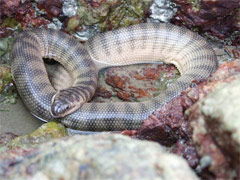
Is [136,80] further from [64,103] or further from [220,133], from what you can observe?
[220,133]

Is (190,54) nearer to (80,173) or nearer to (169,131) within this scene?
(169,131)

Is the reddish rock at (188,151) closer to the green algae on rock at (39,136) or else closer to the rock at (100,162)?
the rock at (100,162)

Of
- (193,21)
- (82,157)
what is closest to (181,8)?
(193,21)

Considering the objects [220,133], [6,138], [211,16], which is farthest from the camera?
[211,16]

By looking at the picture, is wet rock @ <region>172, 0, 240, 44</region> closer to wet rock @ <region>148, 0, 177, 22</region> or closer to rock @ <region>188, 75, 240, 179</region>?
wet rock @ <region>148, 0, 177, 22</region>

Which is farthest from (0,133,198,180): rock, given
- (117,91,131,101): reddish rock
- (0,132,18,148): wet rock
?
(117,91,131,101): reddish rock

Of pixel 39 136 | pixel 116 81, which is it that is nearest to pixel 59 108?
pixel 39 136
